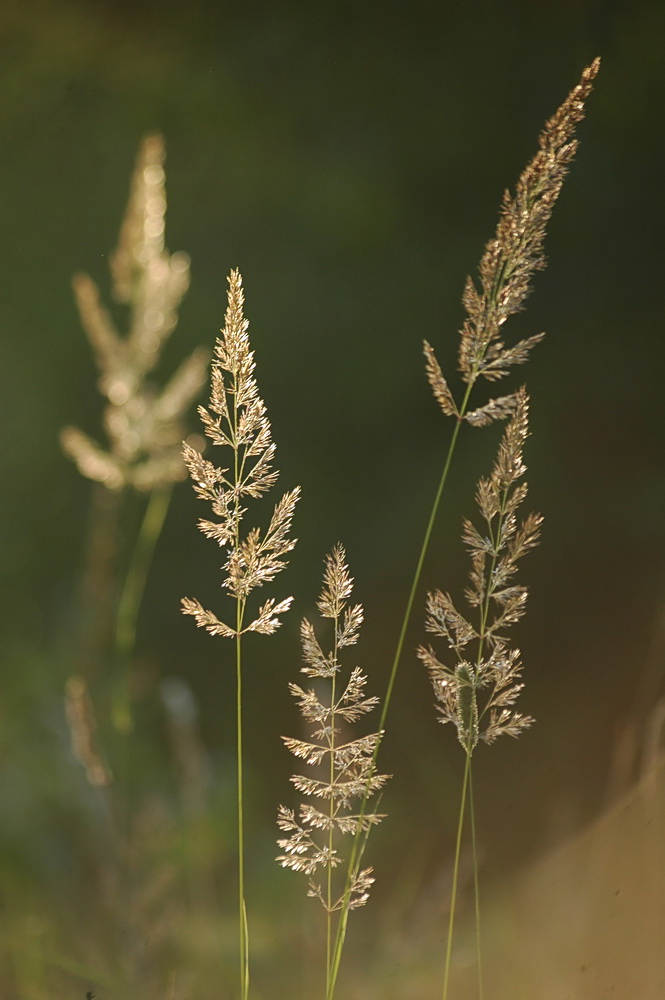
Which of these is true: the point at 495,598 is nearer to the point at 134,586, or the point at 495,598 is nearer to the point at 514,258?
the point at 514,258

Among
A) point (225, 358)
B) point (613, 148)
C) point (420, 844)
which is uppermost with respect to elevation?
point (613, 148)

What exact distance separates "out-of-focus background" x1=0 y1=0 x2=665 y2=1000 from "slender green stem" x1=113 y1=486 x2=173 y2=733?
0.02 metres

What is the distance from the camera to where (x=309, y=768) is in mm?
1043

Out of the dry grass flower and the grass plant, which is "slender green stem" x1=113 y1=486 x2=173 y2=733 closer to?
the grass plant

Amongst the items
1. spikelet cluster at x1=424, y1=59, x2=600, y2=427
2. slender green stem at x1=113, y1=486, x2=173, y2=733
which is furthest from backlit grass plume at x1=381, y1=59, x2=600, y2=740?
slender green stem at x1=113, y1=486, x2=173, y2=733

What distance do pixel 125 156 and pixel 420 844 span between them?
0.86 m

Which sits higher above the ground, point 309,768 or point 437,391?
point 437,391

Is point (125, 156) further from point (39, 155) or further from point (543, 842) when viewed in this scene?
point (543, 842)

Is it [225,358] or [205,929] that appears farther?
[205,929]

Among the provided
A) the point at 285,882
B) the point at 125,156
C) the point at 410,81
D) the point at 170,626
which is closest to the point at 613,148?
the point at 410,81

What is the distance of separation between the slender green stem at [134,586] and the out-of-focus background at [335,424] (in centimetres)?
2

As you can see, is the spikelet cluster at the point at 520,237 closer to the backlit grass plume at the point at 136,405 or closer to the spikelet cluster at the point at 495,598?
the spikelet cluster at the point at 495,598

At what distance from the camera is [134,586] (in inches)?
42.1

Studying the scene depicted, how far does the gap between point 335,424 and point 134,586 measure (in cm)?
30
